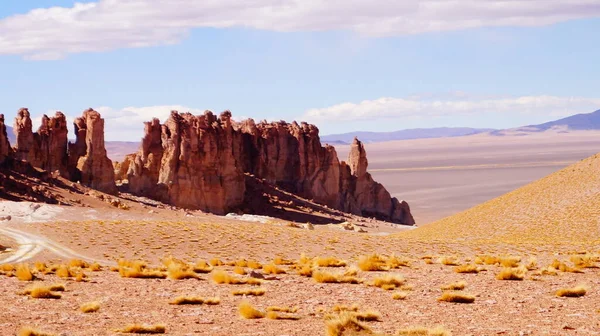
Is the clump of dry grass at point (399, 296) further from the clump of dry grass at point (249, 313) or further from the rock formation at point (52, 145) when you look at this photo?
the rock formation at point (52, 145)

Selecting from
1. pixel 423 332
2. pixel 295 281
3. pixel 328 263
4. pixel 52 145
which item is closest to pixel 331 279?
pixel 295 281

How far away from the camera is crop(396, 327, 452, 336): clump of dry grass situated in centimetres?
1320

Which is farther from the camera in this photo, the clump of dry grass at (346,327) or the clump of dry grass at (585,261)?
the clump of dry grass at (585,261)

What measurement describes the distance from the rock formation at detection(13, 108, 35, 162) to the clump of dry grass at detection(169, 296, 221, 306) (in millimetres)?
64869

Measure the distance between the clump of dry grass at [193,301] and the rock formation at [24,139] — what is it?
213 ft

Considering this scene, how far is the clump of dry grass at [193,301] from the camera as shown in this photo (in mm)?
17656

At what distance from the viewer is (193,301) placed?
17766 millimetres

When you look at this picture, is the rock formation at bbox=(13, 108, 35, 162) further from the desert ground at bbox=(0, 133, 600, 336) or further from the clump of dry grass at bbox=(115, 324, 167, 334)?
the clump of dry grass at bbox=(115, 324, 167, 334)

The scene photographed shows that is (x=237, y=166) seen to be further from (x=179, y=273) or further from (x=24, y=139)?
(x=179, y=273)

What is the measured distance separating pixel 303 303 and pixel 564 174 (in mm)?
39662

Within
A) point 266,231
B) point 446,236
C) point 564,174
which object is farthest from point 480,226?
point 266,231

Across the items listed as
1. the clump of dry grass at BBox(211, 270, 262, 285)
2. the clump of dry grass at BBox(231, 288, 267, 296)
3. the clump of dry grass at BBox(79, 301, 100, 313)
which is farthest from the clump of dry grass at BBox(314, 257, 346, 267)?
the clump of dry grass at BBox(79, 301, 100, 313)

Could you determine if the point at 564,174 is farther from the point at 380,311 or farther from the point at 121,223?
the point at 380,311

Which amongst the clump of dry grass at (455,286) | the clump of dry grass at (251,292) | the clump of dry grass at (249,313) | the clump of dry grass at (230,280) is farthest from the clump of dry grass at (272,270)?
the clump of dry grass at (249,313)
